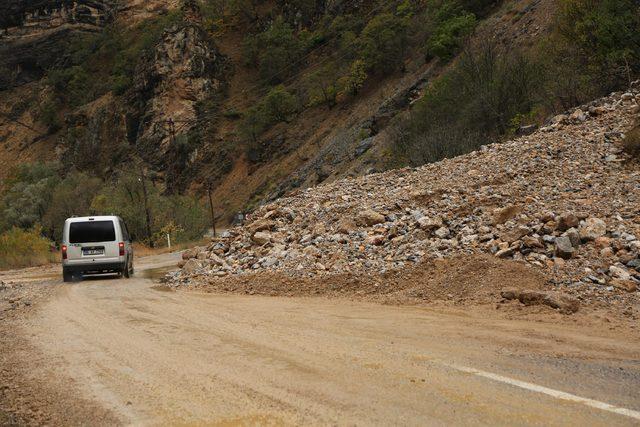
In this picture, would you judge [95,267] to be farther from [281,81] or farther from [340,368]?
[281,81]

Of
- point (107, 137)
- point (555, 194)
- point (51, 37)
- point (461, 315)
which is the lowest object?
point (461, 315)

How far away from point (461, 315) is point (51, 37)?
11420 cm

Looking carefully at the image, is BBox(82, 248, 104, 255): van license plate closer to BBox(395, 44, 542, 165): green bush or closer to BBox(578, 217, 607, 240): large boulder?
BBox(578, 217, 607, 240): large boulder

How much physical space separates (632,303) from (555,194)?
4846 mm

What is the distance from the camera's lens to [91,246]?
1647 cm

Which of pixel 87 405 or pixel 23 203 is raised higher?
pixel 23 203

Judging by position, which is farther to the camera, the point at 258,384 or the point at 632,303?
the point at 632,303

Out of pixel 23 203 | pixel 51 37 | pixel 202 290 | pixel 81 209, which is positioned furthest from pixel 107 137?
pixel 202 290

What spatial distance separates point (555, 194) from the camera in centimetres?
1254

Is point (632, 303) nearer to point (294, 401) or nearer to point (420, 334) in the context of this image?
point (420, 334)

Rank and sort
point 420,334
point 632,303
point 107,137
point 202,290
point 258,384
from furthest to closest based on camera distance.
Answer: point 107,137, point 202,290, point 632,303, point 420,334, point 258,384

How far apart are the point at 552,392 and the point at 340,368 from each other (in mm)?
1842

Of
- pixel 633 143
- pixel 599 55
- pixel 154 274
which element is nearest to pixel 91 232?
pixel 154 274

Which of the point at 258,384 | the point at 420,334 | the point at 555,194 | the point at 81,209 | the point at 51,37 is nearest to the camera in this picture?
the point at 258,384
